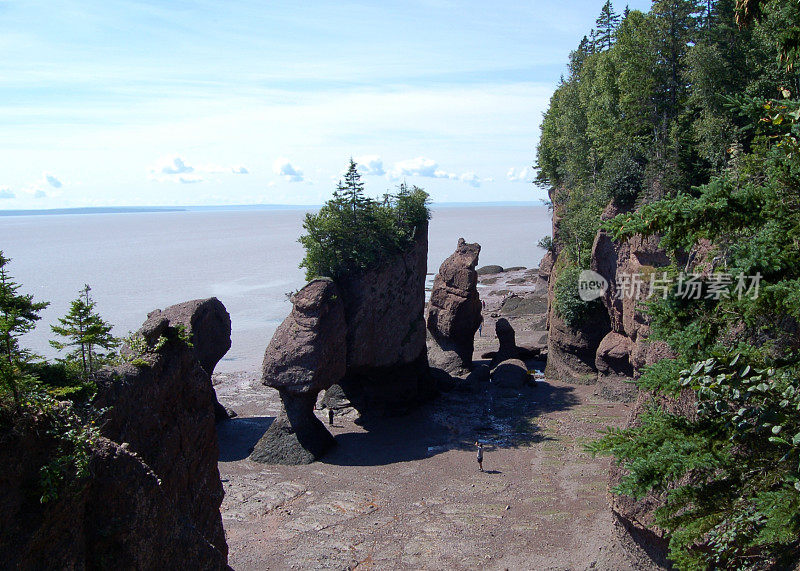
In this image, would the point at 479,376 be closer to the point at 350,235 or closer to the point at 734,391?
the point at 350,235

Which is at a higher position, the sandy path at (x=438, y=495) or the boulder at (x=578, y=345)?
the boulder at (x=578, y=345)

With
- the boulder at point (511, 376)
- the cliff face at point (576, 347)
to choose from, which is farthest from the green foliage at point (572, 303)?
the boulder at point (511, 376)

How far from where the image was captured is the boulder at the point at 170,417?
10.3m

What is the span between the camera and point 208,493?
12531 millimetres

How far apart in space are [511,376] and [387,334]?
281 inches

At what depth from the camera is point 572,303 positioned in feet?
97.6

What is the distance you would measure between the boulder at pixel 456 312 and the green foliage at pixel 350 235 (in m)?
5.53

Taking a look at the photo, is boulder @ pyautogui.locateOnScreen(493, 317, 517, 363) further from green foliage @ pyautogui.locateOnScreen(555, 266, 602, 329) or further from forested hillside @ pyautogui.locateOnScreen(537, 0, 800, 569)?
forested hillside @ pyautogui.locateOnScreen(537, 0, 800, 569)

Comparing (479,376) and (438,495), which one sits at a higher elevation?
(479,376)

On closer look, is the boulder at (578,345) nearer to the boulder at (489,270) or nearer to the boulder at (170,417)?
the boulder at (170,417)

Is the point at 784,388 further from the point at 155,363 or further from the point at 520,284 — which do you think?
the point at 520,284

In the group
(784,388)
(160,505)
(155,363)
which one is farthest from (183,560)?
(784,388)

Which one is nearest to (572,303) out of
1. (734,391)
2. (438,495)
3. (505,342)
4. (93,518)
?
(505,342)

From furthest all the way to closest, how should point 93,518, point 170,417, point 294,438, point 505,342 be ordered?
point 505,342
point 294,438
point 170,417
point 93,518
